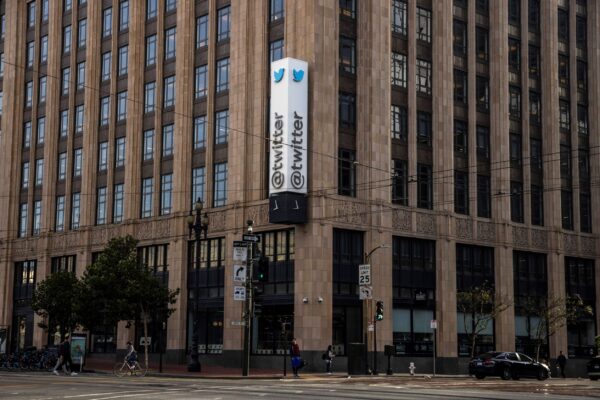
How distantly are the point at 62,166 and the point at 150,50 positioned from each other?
13379 millimetres

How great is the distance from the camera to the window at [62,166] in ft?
247

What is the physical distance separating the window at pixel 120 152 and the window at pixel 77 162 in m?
4.62

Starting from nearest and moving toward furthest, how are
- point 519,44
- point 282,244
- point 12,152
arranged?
point 282,244, point 519,44, point 12,152

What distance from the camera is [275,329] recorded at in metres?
57.5

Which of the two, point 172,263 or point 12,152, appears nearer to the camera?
point 172,263

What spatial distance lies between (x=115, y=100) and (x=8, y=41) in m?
16.8

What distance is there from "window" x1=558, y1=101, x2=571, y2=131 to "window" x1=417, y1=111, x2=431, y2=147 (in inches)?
539

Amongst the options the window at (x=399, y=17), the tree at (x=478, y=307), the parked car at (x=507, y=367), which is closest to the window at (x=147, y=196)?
the window at (x=399, y=17)

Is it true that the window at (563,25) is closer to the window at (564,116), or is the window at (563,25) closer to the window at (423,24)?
the window at (564,116)

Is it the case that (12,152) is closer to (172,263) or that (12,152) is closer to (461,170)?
(172,263)

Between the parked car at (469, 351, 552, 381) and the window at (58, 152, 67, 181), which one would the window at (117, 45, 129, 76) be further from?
the parked car at (469, 351, 552, 381)

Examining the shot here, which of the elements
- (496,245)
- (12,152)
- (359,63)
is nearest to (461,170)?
(496,245)

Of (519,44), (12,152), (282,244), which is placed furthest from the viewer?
(12,152)

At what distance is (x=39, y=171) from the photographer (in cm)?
7806
